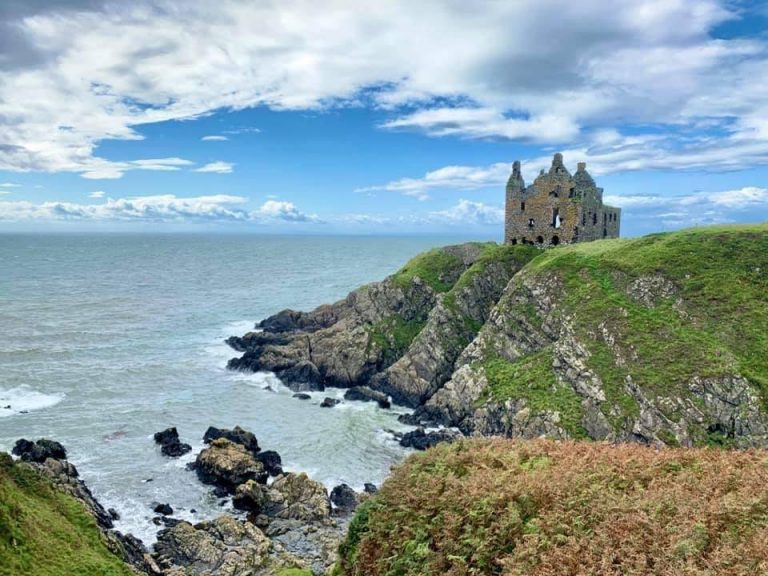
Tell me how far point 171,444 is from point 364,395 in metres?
21.1

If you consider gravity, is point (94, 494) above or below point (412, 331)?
below

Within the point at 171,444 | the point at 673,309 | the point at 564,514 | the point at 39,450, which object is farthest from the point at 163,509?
the point at 673,309

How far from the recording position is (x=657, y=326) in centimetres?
4756

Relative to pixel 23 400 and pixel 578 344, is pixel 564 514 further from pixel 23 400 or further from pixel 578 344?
pixel 23 400

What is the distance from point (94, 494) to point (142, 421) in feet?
45.0

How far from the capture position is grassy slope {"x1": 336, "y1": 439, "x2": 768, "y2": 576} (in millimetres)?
13852

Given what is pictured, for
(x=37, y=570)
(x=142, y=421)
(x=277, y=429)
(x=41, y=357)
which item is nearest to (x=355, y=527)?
(x=37, y=570)

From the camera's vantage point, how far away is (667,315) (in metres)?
48.5

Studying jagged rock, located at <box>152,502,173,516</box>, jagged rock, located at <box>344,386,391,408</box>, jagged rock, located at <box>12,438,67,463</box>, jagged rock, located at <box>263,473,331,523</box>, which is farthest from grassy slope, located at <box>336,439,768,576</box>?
jagged rock, located at <box>344,386,391,408</box>

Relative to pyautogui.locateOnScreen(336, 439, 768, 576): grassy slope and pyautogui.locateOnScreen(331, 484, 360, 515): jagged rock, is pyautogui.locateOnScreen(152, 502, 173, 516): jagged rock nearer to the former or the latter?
pyautogui.locateOnScreen(331, 484, 360, 515): jagged rock

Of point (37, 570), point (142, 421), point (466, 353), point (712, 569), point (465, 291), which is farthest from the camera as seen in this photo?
point (465, 291)

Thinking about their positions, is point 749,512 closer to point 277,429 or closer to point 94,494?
point 94,494

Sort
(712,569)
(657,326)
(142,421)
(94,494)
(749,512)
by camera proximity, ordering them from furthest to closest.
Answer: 1. (142,421)
2. (657,326)
3. (94,494)
4. (749,512)
5. (712,569)

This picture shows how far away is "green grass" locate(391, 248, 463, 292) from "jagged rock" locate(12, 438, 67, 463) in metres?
43.7
